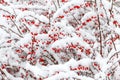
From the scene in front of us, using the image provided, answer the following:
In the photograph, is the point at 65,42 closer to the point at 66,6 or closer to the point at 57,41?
the point at 57,41

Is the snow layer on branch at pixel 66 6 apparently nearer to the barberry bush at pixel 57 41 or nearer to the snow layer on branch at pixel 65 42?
the barberry bush at pixel 57 41

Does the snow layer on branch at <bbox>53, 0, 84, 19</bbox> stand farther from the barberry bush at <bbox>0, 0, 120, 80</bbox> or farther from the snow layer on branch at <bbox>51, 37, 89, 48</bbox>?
the snow layer on branch at <bbox>51, 37, 89, 48</bbox>

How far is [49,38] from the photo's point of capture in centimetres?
299

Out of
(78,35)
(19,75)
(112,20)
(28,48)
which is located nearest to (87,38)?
(78,35)

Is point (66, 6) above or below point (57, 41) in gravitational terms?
above

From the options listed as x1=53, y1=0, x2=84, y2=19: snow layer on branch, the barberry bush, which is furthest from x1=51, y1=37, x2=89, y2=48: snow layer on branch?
x1=53, y1=0, x2=84, y2=19: snow layer on branch

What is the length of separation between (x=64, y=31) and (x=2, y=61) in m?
0.70

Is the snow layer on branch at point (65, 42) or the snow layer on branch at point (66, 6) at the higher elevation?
the snow layer on branch at point (66, 6)

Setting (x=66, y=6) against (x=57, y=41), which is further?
(x=66, y=6)

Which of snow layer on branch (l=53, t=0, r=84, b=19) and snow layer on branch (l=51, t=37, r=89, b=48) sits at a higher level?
snow layer on branch (l=53, t=0, r=84, b=19)

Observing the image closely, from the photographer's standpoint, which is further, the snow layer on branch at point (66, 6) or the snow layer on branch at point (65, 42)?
the snow layer on branch at point (66, 6)

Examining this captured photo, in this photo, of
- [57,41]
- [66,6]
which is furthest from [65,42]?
[66,6]

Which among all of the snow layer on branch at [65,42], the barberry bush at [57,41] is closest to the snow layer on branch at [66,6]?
the barberry bush at [57,41]

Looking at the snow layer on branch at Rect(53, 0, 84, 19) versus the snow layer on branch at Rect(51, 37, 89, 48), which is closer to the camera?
the snow layer on branch at Rect(51, 37, 89, 48)
